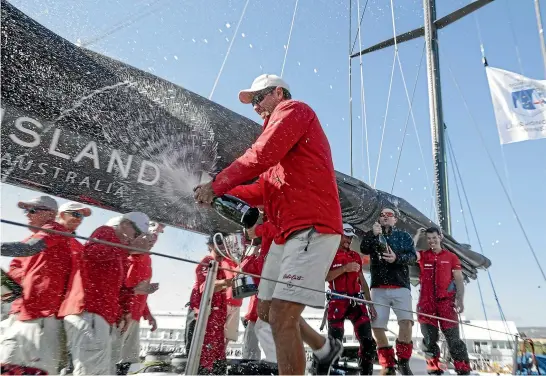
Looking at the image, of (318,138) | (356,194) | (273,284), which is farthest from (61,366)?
(356,194)

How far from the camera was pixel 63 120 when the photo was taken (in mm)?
2352

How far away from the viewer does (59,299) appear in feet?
8.74

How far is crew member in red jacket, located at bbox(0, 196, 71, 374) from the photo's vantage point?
2.46 meters

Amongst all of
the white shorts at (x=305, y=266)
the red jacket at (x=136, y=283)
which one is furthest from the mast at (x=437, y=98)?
the white shorts at (x=305, y=266)

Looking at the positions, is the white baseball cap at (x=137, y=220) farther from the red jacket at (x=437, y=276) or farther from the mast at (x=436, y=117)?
the mast at (x=436, y=117)

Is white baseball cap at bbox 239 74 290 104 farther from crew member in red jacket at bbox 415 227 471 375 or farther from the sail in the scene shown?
crew member in red jacket at bbox 415 227 471 375

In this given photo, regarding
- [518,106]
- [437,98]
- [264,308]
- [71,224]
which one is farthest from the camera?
[437,98]

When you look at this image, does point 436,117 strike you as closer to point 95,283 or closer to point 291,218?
point 291,218

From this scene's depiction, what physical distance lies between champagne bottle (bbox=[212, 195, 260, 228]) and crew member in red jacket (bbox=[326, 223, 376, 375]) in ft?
5.49

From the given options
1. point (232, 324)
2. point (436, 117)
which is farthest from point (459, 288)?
point (436, 117)

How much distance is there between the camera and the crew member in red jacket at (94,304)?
8.45 ft

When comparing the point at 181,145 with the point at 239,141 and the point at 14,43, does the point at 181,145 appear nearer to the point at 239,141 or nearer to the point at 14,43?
the point at 239,141

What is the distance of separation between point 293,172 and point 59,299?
5.50 ft

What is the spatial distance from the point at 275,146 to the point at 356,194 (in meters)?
2.50
